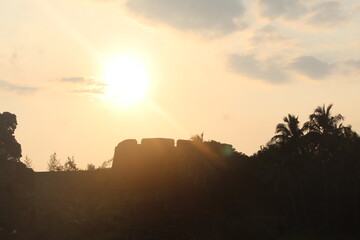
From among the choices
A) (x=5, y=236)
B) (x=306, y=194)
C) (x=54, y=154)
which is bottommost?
(x=5, y=236)

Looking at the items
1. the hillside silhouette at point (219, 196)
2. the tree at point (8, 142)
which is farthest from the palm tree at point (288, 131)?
the tree at point (8, 142)

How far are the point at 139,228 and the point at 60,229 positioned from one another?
7.11 meters

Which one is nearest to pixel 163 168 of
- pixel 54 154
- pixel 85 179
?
pixel 85 179

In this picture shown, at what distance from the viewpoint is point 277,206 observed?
53.7 meters

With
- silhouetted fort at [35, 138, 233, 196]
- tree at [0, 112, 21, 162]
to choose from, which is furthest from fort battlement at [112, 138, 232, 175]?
tree at [0, 112, 21, 162]

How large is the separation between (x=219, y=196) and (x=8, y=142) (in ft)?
79.2

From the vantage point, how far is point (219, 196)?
170 ft

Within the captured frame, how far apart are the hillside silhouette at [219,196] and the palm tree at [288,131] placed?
0.09 metres

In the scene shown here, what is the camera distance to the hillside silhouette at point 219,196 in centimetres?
4872

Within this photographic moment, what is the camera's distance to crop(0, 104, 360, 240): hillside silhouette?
48.7 meters

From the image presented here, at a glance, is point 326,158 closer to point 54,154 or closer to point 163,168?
point 163,168

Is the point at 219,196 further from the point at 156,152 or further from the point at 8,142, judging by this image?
the point at 8,142

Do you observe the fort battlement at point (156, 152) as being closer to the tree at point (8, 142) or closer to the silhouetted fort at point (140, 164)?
the silhouetted fort at point (140, 164)

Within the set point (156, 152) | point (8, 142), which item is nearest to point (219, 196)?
point (156, 152)
